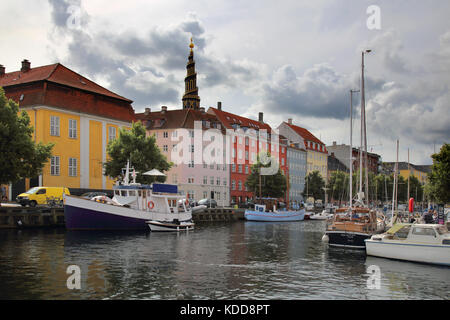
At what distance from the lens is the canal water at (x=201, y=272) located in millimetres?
17781

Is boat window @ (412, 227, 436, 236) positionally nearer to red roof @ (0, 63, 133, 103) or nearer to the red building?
red roof @ (0, 63, 133, 103)

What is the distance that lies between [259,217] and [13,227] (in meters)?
39.0

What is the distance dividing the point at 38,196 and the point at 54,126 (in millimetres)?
13123

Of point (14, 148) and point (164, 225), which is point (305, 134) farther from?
point (14, 148)

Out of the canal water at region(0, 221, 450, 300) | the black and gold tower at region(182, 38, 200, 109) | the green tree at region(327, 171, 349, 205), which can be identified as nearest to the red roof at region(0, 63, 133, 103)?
the canal water at region(0, 221, 450, 300)

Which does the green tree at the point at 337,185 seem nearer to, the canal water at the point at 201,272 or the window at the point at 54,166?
the window at the point at 54,166

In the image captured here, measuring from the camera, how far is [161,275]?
21.2 m

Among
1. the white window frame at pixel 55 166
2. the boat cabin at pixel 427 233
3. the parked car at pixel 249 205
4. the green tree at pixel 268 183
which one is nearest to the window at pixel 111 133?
the white window frame at pixel 55 166

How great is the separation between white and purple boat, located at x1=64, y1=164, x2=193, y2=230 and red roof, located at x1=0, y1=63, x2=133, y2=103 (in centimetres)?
2029

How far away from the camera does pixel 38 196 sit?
4847 centimetres

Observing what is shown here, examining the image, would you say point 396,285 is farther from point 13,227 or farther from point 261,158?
point 261,158

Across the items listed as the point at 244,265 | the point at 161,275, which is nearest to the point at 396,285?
the point at 244,265

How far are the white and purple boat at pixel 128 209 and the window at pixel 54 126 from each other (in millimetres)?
16568
